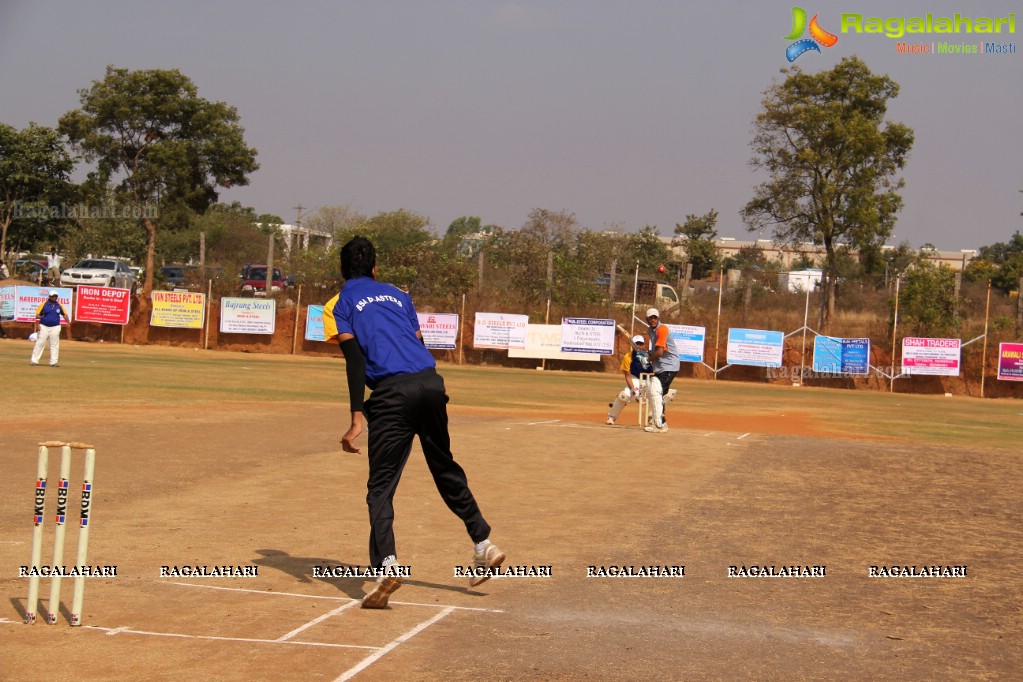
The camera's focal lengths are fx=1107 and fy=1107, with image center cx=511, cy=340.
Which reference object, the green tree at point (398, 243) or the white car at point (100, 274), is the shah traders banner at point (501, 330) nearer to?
the green tree at point (398, 243)

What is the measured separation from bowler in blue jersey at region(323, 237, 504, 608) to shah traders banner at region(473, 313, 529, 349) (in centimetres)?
3461

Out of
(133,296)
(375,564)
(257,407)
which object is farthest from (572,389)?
(375,564)

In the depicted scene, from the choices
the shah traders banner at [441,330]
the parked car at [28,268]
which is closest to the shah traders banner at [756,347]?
the shah traders banner at [441,330]

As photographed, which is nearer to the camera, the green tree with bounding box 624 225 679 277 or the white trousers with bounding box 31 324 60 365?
the white trousers with bounding box 31 324 60 365

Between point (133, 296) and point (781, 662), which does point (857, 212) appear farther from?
point (781, 662)

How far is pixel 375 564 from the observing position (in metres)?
6.63

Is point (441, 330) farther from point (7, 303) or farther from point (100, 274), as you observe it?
point (7, 303)

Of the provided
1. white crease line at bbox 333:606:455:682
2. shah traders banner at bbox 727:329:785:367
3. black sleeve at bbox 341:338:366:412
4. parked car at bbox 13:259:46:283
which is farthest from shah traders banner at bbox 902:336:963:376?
parked car at bbox 13:259:46:283

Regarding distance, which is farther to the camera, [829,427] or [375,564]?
[829,427]

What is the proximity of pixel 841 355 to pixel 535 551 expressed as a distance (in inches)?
1316

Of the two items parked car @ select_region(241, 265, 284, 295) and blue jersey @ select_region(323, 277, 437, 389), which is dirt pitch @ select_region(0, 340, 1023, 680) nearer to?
blue jersey @ select_region(323, 277, 437, 389)

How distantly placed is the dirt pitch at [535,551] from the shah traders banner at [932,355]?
70.4 feet

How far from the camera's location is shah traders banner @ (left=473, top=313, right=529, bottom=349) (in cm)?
4172

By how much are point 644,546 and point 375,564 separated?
2919 millimetres
